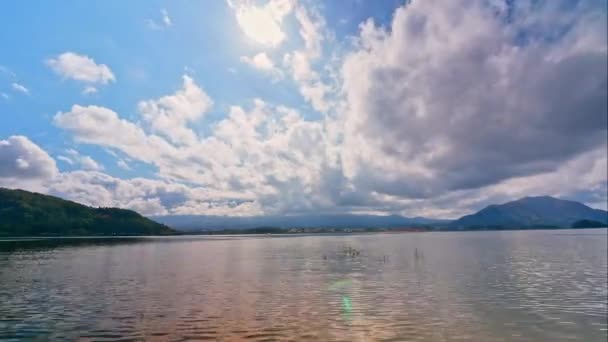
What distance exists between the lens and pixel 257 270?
9150 centimetres

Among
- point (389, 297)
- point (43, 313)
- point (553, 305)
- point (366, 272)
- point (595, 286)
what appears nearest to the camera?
point (43, 313)

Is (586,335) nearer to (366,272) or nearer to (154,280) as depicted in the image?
(366,272)

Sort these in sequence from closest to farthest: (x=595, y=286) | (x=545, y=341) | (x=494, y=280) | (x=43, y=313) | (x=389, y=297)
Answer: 1. (x=545, y=341)
2. (x=43, y=313)
3. (x=389, y=297)
4. (x=595, y=286)
5. (x=494, y=280)

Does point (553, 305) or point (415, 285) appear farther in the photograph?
point (415, 285)

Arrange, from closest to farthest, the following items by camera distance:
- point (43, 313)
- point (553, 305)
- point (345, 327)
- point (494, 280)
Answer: point (345, 327) < point (43, 313) < point (553, 305) < point (494, 280)

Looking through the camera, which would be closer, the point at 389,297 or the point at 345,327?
the point at 345,327

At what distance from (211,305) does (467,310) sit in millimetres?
31452

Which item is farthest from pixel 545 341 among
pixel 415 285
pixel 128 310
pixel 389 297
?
pixel 128 310

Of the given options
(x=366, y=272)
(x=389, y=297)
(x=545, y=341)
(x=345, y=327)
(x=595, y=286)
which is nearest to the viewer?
(x=545, y=341)

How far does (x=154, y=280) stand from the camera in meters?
74.2

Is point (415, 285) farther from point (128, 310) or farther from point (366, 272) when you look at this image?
point (128, 310)

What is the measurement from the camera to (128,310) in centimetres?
4694

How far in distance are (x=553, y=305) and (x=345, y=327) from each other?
96.3 feet

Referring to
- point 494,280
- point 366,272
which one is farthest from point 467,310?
point 366,272
